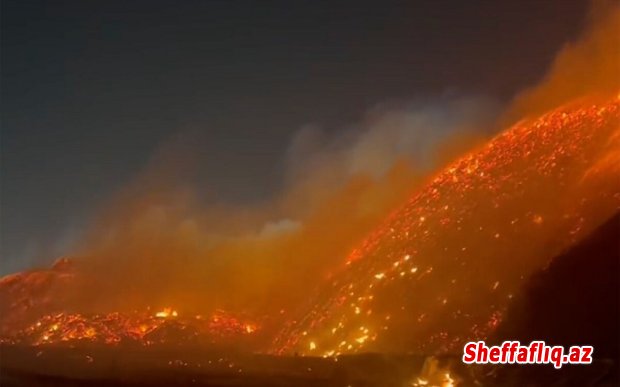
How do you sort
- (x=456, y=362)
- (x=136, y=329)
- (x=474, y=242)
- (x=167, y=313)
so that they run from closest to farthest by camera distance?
(x=456, y=362) → (x=474, y=242) → (x=136, y=329) → (x=167, y=313)

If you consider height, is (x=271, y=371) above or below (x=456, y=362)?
below

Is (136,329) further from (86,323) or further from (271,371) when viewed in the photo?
(271,371)

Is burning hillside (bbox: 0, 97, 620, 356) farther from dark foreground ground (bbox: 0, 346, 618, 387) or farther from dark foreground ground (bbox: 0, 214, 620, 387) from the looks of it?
dark foreground ground (bbox: 0, 346, 618, 387)

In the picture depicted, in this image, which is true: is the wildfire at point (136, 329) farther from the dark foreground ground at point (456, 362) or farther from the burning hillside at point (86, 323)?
the dark foreground ground at point (456, 362)

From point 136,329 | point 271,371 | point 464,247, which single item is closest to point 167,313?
point 136,329

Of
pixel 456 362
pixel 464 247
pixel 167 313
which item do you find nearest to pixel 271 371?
pixel 456 362

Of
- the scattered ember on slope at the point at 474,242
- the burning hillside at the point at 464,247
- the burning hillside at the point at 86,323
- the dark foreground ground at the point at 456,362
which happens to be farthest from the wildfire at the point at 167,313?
the dark foreground ground at the point at 456,362

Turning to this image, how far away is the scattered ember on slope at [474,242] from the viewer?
25.4m

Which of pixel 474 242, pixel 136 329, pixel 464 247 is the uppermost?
pixel 474 242

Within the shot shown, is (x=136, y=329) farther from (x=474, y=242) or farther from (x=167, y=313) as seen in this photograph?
(x=474, y=242)

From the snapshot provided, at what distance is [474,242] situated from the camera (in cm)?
2838

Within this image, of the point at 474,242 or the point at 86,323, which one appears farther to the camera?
the point at 86,323

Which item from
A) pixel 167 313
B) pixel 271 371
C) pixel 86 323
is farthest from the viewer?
pixel 167 313

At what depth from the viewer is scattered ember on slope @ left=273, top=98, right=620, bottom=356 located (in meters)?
25.4
